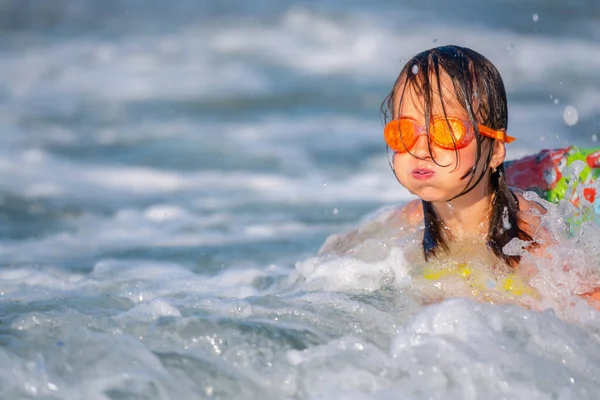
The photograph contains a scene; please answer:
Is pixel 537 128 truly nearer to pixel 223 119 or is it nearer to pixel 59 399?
pixel 223 119

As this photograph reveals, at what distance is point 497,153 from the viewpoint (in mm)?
3129

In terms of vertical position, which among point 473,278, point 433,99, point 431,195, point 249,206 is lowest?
point 249,206

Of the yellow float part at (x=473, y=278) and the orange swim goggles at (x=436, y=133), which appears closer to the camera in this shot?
the orange swim goggles at (x=436, y=133)

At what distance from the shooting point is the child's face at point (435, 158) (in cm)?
296

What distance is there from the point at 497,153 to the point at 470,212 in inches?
9.2

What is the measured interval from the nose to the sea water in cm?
46

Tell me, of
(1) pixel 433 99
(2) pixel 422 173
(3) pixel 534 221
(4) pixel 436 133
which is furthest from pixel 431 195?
(3) pixel 534 221

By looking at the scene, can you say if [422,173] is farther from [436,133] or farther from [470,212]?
[470,212]

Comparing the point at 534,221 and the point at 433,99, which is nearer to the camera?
the point at 433,99

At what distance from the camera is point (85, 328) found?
266cm

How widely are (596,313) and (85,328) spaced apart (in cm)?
155

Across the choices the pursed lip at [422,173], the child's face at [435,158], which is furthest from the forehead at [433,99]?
the pursed lip at [422,173]

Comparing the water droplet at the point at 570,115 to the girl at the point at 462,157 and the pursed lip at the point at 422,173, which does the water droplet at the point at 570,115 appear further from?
the pursed lip at the point at 422,173

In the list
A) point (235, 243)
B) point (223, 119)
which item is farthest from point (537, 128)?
point (235, 243)
